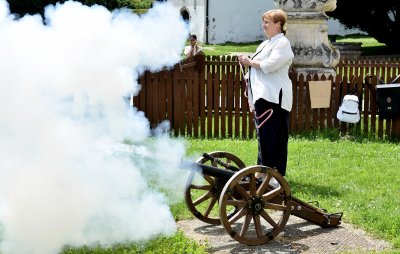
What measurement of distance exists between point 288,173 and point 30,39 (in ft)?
13.8

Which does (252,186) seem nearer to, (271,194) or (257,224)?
(271,194)

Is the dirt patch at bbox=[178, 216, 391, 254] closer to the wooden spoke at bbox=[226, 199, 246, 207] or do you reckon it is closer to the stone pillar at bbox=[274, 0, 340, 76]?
the wooden spoke at bbox=[226, 199, 246, 207]

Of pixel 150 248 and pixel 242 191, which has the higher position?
pixel 242 191

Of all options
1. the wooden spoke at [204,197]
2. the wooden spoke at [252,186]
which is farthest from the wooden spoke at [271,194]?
the wooden spoke at [204,197]

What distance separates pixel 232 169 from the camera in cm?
652

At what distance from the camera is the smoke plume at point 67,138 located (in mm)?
5207

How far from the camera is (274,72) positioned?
699 centimetres

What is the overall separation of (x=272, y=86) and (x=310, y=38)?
5.56 m

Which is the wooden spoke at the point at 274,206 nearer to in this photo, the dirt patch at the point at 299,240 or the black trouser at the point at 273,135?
the dirt patch at the point at 299,240

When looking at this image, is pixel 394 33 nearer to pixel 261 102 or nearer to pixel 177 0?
pixel 177 0

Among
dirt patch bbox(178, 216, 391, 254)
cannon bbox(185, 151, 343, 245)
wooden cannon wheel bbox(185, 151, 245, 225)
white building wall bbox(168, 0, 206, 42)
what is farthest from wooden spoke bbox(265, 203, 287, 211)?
white building wall bbox(168, 0, 206, 42)

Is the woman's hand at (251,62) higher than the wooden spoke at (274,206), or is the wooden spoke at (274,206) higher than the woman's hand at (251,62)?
the woman's hand at (251,62)

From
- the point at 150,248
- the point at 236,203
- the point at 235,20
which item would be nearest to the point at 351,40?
the point at 235,20

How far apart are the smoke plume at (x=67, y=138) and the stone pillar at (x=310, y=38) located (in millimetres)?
5892
